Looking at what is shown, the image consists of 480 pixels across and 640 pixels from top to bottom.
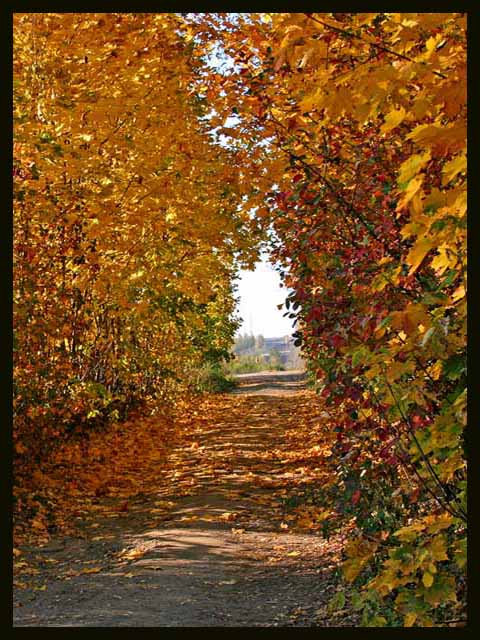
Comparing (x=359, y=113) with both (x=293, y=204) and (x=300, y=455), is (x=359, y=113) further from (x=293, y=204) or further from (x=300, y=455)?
(x=300, y=455)

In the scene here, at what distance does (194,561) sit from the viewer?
577 centimetres

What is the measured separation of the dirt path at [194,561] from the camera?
4.73 metres

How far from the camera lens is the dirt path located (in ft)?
15.5

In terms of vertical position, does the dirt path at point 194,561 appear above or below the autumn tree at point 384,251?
below

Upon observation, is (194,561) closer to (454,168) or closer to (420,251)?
(420,251)

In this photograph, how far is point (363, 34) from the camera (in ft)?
14.0

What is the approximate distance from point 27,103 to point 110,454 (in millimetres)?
5013

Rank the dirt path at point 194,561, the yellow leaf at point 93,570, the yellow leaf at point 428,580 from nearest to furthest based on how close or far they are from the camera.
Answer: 1. the yellow leaf at point 428,580
2. the dirt path at point 194,561
3. the yellow leaf at point 93,570

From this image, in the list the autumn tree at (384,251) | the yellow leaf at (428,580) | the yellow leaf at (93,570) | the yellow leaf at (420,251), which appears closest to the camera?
the yellow leaf at (420,251)

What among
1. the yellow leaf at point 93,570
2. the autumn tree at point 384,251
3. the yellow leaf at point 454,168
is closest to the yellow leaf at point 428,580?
the autumn tree at point 384,251

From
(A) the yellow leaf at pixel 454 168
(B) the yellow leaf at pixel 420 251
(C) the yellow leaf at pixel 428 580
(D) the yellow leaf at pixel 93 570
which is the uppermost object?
(A) the yellow leaf at pixel 454 168

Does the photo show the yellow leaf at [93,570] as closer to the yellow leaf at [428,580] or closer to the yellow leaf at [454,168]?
the yellow leaf at [428,580]

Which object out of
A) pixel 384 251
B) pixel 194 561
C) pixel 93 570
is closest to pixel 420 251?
pixel 384 251

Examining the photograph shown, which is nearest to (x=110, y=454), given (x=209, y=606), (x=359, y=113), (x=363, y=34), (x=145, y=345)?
(x=145, y=345)
